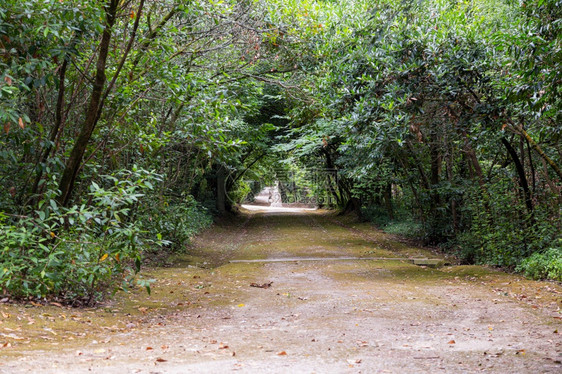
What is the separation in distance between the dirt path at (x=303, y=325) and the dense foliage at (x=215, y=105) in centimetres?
74

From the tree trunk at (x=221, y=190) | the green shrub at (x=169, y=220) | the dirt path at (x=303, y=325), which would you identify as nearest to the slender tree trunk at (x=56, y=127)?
the dirt path at (x=303, y=325)

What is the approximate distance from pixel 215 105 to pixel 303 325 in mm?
4099

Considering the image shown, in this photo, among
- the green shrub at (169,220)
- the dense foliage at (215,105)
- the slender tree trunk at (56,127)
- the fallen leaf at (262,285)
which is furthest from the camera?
the green shrub at (169,220)

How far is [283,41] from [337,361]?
883 centimetres

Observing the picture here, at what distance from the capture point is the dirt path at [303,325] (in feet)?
13.5

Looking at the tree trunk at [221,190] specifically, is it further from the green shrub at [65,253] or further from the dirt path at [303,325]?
the green shrub at [65,253]

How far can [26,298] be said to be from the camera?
5949mm

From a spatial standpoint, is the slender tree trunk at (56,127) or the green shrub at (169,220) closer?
the slender tree trunk at (56,127)

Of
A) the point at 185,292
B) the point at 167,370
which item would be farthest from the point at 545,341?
the point at 185,292

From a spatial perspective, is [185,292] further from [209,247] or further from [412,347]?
[209,247]

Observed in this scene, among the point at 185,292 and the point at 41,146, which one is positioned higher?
the point at 41,146

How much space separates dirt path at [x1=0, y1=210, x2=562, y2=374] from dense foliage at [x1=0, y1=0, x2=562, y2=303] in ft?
2.44

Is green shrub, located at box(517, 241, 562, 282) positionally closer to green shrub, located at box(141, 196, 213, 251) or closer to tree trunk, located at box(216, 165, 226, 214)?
green shrub, located at box(141, 196, 213, 251)

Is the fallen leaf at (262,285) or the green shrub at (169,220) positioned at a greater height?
the green shrub at (169,220)
